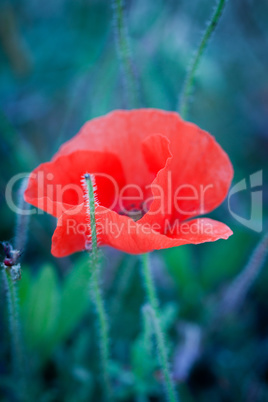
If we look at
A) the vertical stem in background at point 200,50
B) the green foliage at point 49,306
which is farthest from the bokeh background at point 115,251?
the vertical stem in background at point 200,50

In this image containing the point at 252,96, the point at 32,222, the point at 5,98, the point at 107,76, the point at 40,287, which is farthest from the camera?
the point at 252,96

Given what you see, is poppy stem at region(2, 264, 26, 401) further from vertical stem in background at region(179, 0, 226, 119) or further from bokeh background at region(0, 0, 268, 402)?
vertical stem in background at region(179, 0, 226, 119)

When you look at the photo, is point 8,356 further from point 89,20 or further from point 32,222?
point 89,20

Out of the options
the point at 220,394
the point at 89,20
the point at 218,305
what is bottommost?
the point at 220,394

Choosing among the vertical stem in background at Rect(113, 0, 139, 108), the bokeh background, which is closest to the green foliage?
the bokeh background

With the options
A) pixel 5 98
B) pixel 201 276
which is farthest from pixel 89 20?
pixel 201 276

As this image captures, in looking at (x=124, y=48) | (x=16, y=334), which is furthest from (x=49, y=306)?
(x=124, y=48)

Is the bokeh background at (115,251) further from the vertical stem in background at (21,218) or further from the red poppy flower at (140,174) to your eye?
the red poppy flower at (140,174)
